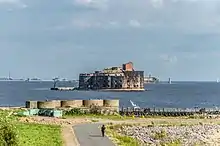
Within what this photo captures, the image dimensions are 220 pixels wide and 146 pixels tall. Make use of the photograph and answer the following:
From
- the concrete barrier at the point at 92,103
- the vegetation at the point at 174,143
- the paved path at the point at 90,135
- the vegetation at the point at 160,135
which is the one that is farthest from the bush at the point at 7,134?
the concrete barrier at the point at 92,103

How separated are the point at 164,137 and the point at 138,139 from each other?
4353mm

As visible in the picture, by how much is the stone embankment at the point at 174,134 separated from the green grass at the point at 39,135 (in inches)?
302

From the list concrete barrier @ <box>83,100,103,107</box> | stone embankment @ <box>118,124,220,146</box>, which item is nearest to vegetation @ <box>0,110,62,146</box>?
stone embankment @ <box>118,124,220,146</box>

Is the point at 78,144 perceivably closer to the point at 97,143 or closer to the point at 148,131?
the point at 97,143

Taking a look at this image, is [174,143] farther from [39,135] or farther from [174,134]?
[39,135]

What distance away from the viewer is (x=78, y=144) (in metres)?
41.4

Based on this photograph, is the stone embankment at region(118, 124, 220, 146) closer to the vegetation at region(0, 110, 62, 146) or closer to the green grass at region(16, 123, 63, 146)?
the green grass at region(16, 123, 63, 146)

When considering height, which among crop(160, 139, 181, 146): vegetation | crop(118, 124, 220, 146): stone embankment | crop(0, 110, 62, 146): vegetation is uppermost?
crop(0, 110, 62, 146): vegetation

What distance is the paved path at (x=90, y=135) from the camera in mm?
42125

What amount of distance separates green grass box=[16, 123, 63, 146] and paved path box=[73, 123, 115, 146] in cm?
178

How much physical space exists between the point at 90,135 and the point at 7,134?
23.4 metres

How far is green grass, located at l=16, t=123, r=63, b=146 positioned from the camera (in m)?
40.3

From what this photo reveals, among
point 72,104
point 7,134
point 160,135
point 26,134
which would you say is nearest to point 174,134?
point 160,135

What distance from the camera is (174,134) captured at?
5616 cm
